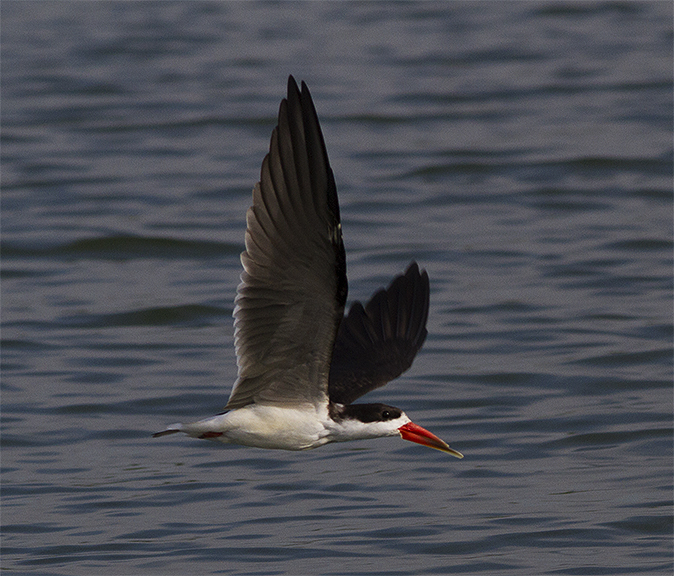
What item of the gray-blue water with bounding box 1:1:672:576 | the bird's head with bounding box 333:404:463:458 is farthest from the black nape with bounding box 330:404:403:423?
the gray-blue water with bounding box 1:1:672:576

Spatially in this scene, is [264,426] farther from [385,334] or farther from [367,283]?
[367,283]

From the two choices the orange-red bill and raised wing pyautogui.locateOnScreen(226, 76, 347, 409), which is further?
the orange-red bill

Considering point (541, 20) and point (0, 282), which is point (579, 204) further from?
point (541, 20)

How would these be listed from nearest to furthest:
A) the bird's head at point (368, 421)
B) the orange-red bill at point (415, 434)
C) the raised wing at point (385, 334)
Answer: the bird's head at point (368, 421)
the orange-red bill at point (415, 434)
the raised wing at point (385, 334)

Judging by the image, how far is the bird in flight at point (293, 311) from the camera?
5.23 m

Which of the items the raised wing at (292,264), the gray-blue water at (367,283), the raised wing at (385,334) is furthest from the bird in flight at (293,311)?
the gray-blue water at (367,283)

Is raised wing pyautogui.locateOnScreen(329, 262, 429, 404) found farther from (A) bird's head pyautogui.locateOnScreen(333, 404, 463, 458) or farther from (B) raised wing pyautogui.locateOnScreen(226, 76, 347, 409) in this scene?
(B) raised wing pyautogui.locateOnScreen(226, 76, 347, 409)

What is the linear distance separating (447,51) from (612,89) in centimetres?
360

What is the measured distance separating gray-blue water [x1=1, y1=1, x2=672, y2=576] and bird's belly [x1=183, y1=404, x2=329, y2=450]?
3.00 ft

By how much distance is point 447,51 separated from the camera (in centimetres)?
2128

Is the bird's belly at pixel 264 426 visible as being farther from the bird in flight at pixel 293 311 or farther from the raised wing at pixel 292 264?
the raised wing at pixel 292 264

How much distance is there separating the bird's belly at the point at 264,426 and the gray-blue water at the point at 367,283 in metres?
0.91

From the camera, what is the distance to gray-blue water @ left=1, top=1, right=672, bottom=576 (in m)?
7.17

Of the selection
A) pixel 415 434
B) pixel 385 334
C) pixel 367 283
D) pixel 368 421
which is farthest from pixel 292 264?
pixel 367 283
